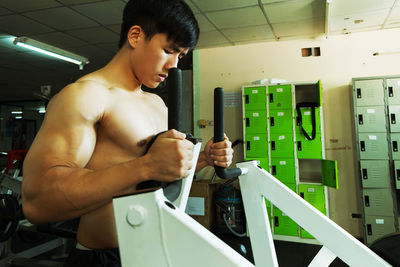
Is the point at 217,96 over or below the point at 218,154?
over

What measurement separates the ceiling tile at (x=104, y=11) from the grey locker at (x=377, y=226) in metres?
4.10

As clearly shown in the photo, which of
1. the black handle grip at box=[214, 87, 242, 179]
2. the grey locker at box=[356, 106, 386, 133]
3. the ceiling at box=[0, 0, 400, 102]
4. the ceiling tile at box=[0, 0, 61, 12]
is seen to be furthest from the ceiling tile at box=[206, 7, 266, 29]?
the black handle grip at box=[214, 87, 242, 179]

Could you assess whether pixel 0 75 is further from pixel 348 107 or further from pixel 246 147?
pixel 348 107

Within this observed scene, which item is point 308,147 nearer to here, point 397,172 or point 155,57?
point 397,172

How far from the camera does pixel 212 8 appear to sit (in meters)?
3.30

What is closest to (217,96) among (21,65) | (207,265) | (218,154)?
(218,154)

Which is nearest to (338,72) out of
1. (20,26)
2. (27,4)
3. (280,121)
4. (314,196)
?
(280,121)

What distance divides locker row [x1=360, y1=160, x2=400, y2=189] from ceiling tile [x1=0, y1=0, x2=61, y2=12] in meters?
4.34

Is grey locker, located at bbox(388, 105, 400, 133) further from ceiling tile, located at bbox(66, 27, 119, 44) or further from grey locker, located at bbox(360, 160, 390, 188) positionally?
ceiling tile, located at bbox(66, 27, 119, 44)

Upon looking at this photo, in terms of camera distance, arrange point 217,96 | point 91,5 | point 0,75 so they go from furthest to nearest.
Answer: point 0,75 → point 91,5 → point 217,96

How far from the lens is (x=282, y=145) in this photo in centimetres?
379

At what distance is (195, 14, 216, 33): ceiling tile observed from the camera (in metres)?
3.53

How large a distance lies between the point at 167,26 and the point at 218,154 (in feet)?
1.56

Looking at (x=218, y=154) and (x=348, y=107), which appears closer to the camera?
(x=218, y=154)
